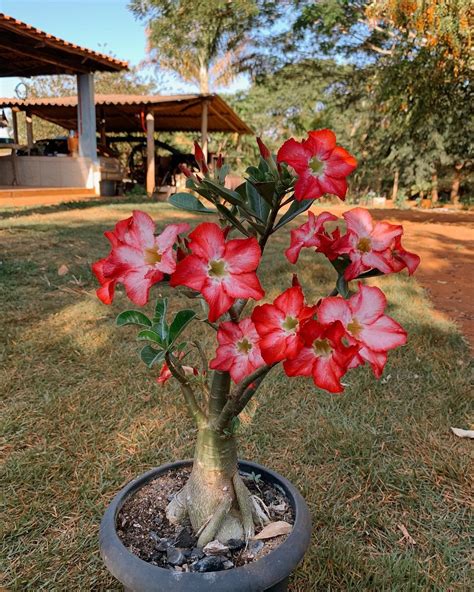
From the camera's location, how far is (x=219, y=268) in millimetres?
699

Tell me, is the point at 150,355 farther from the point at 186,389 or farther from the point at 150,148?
the point at 150,148

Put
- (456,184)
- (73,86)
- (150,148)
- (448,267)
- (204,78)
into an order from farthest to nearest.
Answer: (73,86), (204,78), (456,184), (150,148), (448,267)

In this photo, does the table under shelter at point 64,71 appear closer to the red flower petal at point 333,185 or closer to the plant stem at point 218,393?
the plant stem at point 218,393

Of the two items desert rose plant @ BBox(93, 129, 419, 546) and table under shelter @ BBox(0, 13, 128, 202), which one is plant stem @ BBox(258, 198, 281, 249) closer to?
Result: desert rose plant @ BBox(93, 129, 419, 546)

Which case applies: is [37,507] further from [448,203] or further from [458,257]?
[448,203]

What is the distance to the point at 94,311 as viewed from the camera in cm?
315

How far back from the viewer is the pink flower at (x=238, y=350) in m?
0.83

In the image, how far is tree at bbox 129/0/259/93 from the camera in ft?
49.4

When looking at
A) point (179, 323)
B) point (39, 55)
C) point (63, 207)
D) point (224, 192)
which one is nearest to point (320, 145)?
point (224, 192)

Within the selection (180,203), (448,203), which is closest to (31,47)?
(180,203)

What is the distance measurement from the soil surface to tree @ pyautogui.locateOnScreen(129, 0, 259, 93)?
15.8 metres

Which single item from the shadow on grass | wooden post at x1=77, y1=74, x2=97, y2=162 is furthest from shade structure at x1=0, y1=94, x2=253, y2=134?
the shadow on grass

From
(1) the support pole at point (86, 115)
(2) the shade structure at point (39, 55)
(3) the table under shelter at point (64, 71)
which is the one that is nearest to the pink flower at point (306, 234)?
(2) the shade structure at point (39, 55)

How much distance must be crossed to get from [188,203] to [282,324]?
29cm
